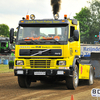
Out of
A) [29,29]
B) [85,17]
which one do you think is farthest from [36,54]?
[85,17]

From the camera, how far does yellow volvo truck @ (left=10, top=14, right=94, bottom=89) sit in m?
12.1

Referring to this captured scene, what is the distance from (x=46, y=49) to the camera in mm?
12109

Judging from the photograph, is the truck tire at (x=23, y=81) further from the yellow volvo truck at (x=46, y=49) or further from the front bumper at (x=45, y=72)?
the front bumper at (x=45, y=72)

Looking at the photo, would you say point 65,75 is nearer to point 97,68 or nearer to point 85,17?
point 97,68

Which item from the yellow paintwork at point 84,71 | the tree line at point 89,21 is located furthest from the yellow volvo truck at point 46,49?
the tree line at point 89,21

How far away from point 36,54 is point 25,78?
5.18ft

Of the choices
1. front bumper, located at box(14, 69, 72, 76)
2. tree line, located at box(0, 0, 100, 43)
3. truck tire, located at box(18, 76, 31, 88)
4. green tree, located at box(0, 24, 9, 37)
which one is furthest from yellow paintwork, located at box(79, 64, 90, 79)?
green tree, located at box(0, 24, 9, 37)

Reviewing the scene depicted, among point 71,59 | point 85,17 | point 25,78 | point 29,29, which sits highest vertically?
point 85,17

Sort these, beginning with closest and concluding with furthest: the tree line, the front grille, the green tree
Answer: the front grille → the tree line → the green tree

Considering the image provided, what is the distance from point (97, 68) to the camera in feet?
55.0

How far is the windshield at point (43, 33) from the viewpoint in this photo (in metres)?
12.2

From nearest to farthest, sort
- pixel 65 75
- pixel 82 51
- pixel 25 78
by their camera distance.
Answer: pixel 65 75 → pixel 25 78 → pixel 82 51

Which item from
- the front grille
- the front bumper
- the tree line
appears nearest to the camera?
the front bumper

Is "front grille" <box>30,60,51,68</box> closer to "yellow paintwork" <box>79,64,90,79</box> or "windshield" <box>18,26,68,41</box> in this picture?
"windshield" <box>18,26,68,41</box>
